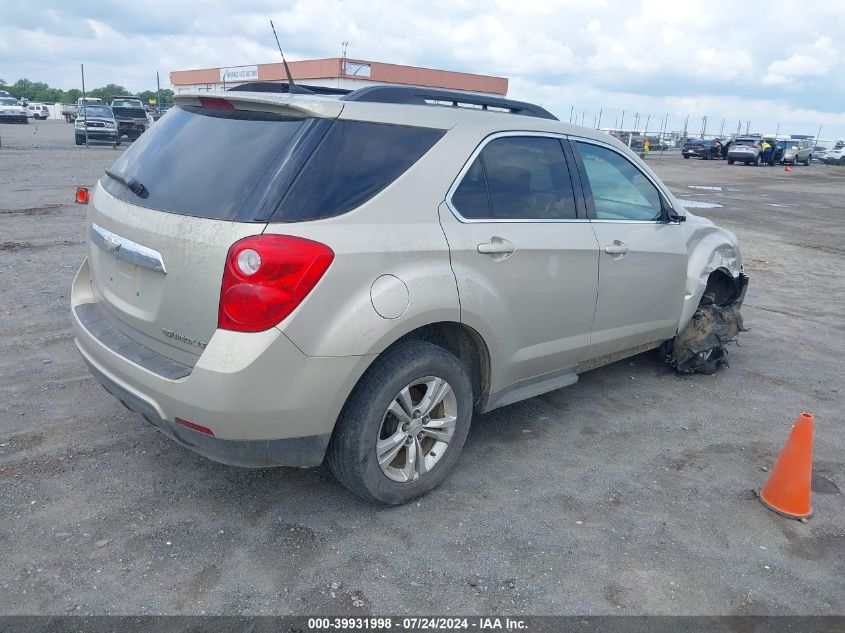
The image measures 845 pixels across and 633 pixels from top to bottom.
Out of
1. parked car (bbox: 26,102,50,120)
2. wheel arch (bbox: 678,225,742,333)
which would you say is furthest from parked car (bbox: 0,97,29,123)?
wheel arch (bbox: 678,225,742,333)

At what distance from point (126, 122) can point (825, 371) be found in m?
28.3

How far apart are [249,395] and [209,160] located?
1.11 metres

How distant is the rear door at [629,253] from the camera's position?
426cm

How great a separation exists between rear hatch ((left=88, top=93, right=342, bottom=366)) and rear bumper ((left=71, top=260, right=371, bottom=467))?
0.12m

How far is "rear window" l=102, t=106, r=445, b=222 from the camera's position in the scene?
9.48ft

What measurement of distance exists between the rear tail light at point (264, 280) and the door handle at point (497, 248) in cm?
99

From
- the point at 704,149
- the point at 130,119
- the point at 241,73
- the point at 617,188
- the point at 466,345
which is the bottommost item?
the point at 466,345

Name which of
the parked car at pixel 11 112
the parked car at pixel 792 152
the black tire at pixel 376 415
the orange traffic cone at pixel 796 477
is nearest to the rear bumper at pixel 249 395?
the black tire at pixel 376 415

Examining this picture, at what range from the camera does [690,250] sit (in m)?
5.12

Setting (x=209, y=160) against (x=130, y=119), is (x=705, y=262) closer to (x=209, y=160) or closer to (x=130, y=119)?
(x=209, y=160)

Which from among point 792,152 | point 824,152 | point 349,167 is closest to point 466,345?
point 349,167

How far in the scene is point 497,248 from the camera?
3494 mm

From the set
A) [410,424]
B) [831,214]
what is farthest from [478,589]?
[831,214]

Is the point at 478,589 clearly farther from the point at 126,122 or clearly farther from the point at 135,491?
the point at 126,122
